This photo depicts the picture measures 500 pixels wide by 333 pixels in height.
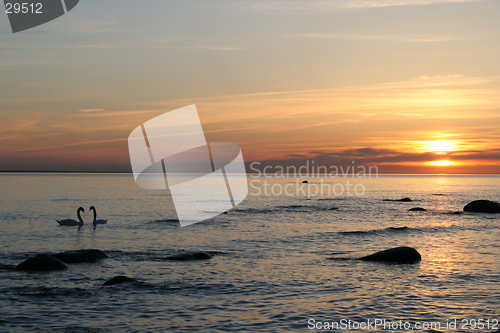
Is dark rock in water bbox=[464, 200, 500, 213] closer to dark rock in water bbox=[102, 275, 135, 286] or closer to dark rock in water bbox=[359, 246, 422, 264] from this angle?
dark rock in water bbox=[359, 246, 422, 264]

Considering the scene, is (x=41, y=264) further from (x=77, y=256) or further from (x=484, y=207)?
(x=484, y=207)

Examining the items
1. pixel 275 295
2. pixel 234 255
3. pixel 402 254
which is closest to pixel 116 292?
pixel 275 295

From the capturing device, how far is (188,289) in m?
15.1

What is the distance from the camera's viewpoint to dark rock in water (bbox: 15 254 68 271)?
1755cm

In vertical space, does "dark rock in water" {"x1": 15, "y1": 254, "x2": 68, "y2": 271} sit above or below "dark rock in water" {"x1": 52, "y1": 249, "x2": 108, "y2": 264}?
above

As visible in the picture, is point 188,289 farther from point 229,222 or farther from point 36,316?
point 229,222

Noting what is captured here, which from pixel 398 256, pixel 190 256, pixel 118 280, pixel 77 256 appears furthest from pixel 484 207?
pixel 118 280

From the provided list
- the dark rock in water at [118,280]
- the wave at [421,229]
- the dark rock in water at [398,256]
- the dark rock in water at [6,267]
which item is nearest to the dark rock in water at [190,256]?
the dark rock in water at [118,280]

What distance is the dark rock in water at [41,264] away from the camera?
1755 centimetres

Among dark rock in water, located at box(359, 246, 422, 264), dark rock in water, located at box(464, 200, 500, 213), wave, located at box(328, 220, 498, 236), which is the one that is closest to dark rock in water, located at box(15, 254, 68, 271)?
dark rock in water, located at box(359, 246, 422, 264)

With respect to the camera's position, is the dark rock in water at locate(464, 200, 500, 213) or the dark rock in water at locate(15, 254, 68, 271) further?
the dark rock in water at locate(464, 200, 500, 213)

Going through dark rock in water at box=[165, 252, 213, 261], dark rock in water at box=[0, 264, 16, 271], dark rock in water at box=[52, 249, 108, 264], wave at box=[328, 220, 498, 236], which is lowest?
wave at box=[328, 220, 498, 236]

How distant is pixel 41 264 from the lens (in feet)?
57.9

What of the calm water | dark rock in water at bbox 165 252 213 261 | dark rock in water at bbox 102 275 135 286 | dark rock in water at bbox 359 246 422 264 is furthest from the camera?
dark rock in water at bbox 165 252 213 261
